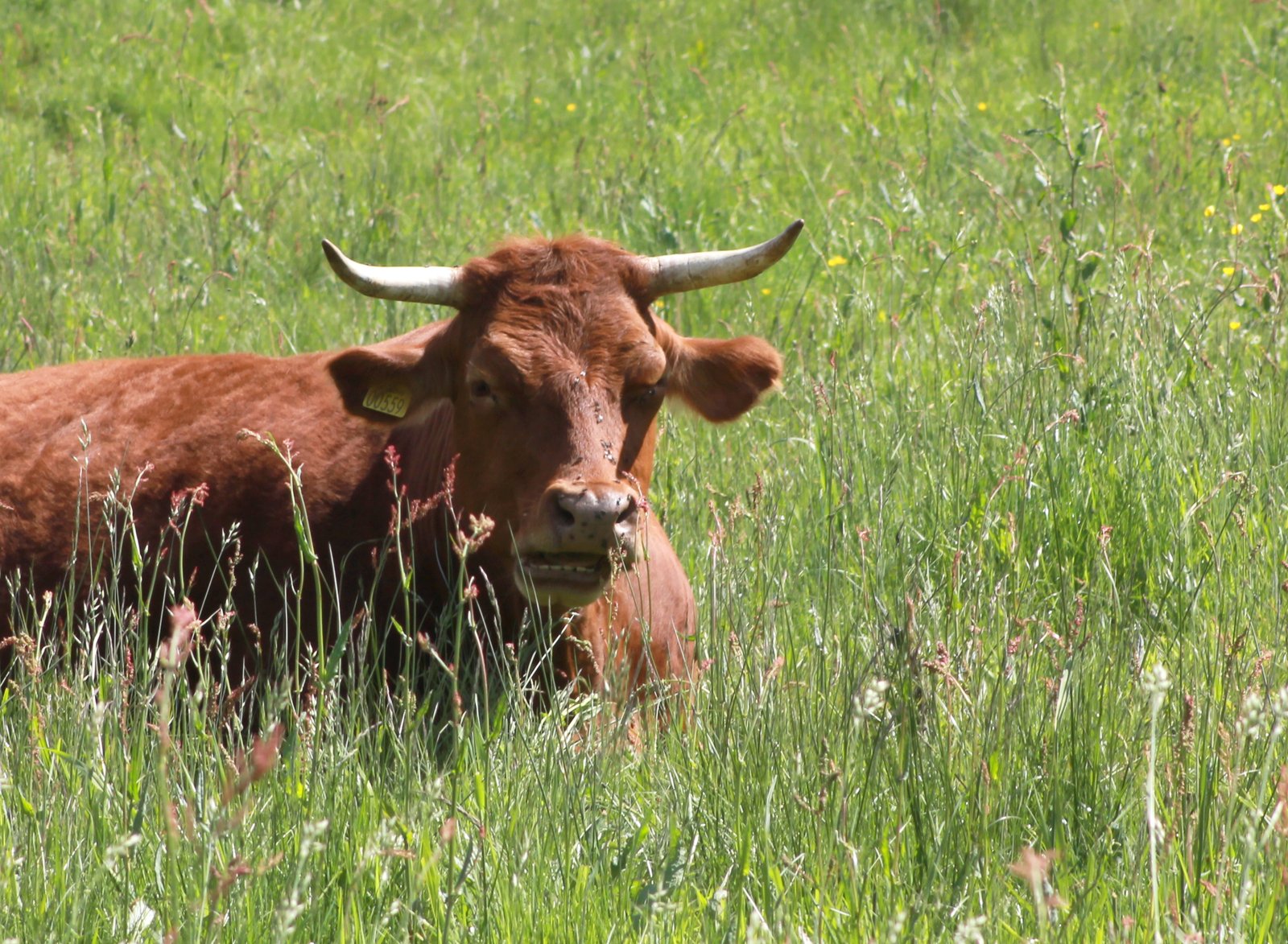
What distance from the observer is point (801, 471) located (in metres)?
5.23

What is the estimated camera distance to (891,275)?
24.4 ft

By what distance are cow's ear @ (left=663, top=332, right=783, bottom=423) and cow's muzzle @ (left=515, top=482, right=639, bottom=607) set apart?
108 centimetres

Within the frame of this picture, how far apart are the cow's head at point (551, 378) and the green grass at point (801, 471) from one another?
1.29 feet

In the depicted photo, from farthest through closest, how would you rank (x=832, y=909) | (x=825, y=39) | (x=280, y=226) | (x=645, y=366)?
1. (x=825, y=39)
2. (x=280, y=226)
3. (x=645, y=366)
4. (x=832, y=909)

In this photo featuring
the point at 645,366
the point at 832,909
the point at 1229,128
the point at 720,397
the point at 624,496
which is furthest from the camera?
the point at 1229,128

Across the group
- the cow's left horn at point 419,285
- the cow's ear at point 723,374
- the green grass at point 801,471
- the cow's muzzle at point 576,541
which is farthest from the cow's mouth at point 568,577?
the cow's ear at point 723,374

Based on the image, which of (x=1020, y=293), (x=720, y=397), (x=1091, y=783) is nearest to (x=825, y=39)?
(x=1020, y=293)

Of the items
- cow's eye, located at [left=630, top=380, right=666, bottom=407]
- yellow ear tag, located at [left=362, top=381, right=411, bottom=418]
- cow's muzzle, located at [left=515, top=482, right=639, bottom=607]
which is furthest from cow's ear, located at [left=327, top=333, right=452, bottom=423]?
cow's muzzle, located at [left=515, top=482, right=639, bottom=607]

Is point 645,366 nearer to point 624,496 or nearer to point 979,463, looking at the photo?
point 624,496

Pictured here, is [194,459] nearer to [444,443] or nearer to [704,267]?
[444,443]

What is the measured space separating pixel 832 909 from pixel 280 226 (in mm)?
6920

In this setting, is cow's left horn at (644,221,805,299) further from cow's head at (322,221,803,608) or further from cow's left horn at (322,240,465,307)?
cow's left horn at (322,240,465,307)

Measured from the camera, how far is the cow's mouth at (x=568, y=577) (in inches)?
149

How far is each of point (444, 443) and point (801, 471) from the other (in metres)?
1.32
